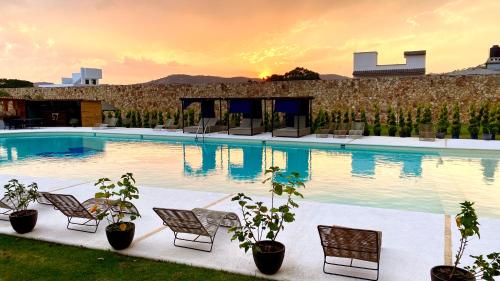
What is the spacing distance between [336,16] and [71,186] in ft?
57.0

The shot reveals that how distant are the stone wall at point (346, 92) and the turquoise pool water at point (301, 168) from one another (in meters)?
9.51

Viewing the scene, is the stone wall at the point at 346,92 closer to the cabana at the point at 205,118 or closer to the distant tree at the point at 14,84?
the cabana at the point at 205,118

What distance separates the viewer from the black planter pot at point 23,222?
19.0 feet

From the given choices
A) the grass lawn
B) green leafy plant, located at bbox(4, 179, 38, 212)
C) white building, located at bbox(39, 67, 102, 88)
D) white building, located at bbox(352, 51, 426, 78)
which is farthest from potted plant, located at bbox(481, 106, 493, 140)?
white building, located at bbox(39, 67, 102, 88)

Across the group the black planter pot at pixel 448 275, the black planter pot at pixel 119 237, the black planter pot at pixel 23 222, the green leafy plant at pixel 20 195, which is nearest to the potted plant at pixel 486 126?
the black planter pot at pixel 448 275

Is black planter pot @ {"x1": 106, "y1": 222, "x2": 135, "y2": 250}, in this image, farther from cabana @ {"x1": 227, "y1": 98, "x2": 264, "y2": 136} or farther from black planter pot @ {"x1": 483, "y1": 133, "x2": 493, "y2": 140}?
black planter pot @ {"x1": 483, "y1": 133, "x2": 493, "y2": 140}

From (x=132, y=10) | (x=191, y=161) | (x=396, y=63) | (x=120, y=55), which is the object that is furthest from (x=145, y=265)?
(x=396, y=63)

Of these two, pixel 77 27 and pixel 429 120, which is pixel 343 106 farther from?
pixel 77 27

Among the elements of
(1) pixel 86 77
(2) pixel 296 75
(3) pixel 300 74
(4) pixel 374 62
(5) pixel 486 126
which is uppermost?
(1) pixel 86 77

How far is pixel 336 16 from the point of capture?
21406 mm

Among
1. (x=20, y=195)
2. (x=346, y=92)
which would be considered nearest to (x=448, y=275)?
(x=20, y=195)

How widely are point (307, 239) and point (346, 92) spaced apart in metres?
21.2

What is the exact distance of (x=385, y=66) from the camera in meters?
40.6

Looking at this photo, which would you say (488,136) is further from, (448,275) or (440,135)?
(448,275)
